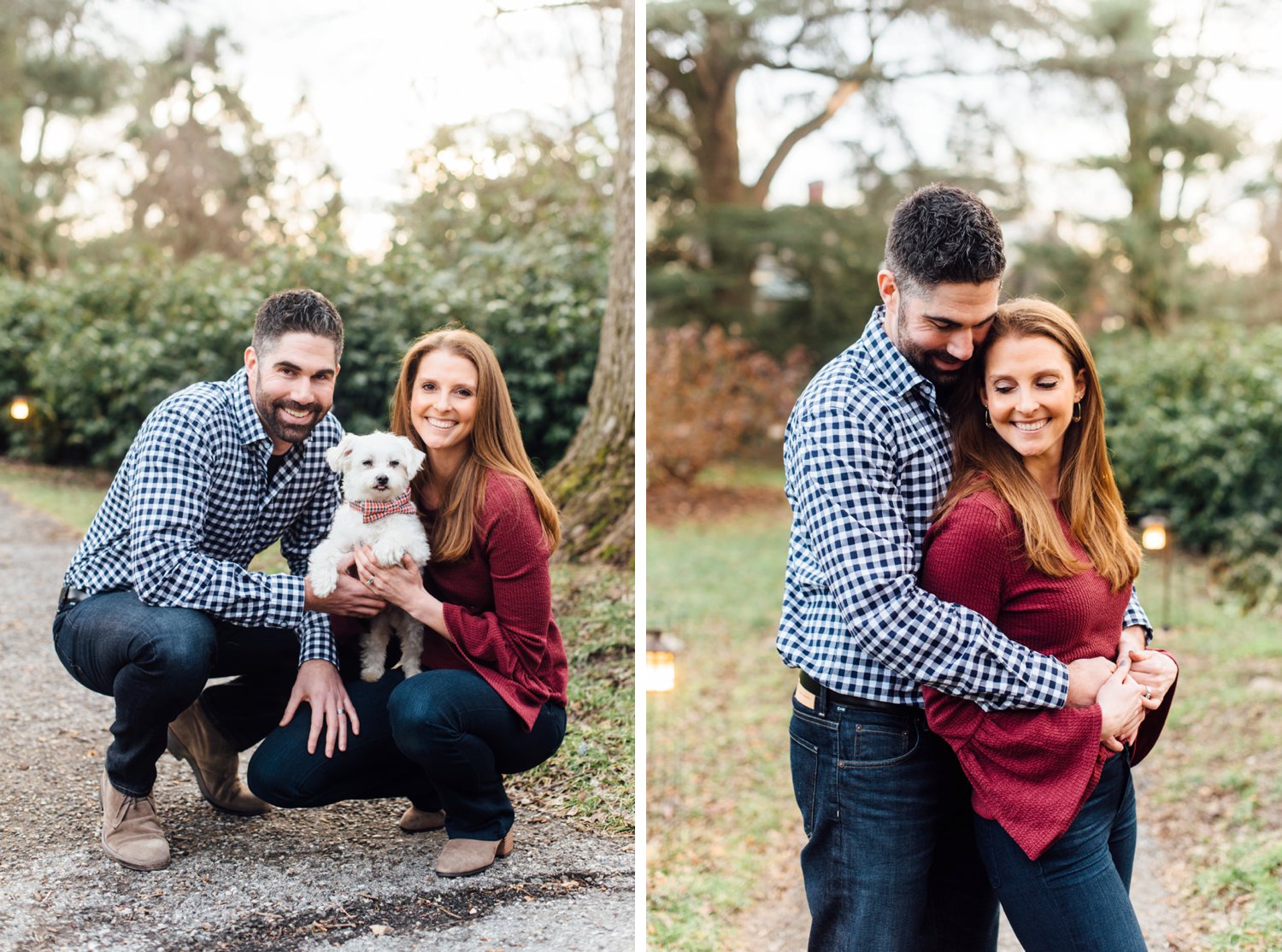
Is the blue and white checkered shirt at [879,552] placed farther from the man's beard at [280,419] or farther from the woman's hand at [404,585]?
the man's beard at [280,419]

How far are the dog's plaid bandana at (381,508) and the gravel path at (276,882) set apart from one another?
0.88 meters

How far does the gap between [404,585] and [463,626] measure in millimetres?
179

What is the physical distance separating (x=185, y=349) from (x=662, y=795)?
377 centimetres

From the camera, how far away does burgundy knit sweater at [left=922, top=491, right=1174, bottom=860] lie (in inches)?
76.9

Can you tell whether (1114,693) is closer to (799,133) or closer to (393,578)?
(393,578)

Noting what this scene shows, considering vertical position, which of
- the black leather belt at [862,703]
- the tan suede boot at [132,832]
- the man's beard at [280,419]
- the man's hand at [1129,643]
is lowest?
the tan suede boot at [132,832]

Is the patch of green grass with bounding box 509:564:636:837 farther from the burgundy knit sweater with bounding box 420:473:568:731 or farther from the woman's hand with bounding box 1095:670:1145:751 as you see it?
the woman's hand with bounding box 1095:670:1145:751

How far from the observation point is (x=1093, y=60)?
10898 millimetres

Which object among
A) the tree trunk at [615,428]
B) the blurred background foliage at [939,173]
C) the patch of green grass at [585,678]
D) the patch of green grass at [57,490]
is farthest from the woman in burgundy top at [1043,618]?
the blurred background foliage at [939,173]

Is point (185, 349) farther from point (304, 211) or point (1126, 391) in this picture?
point (1126, 391)

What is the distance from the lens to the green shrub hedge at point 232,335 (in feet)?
19.1

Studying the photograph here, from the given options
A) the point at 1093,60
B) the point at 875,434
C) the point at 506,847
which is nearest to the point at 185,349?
the point at 506,847

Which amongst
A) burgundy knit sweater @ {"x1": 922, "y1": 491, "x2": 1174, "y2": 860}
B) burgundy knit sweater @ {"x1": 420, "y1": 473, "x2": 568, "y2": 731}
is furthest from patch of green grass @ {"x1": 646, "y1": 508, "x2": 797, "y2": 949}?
burgundy knit sweater @ {"x1": 922, "y1": 491, "x2": 1174, "y2": 860}

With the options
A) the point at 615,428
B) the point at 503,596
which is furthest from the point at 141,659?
the point at 615,428
